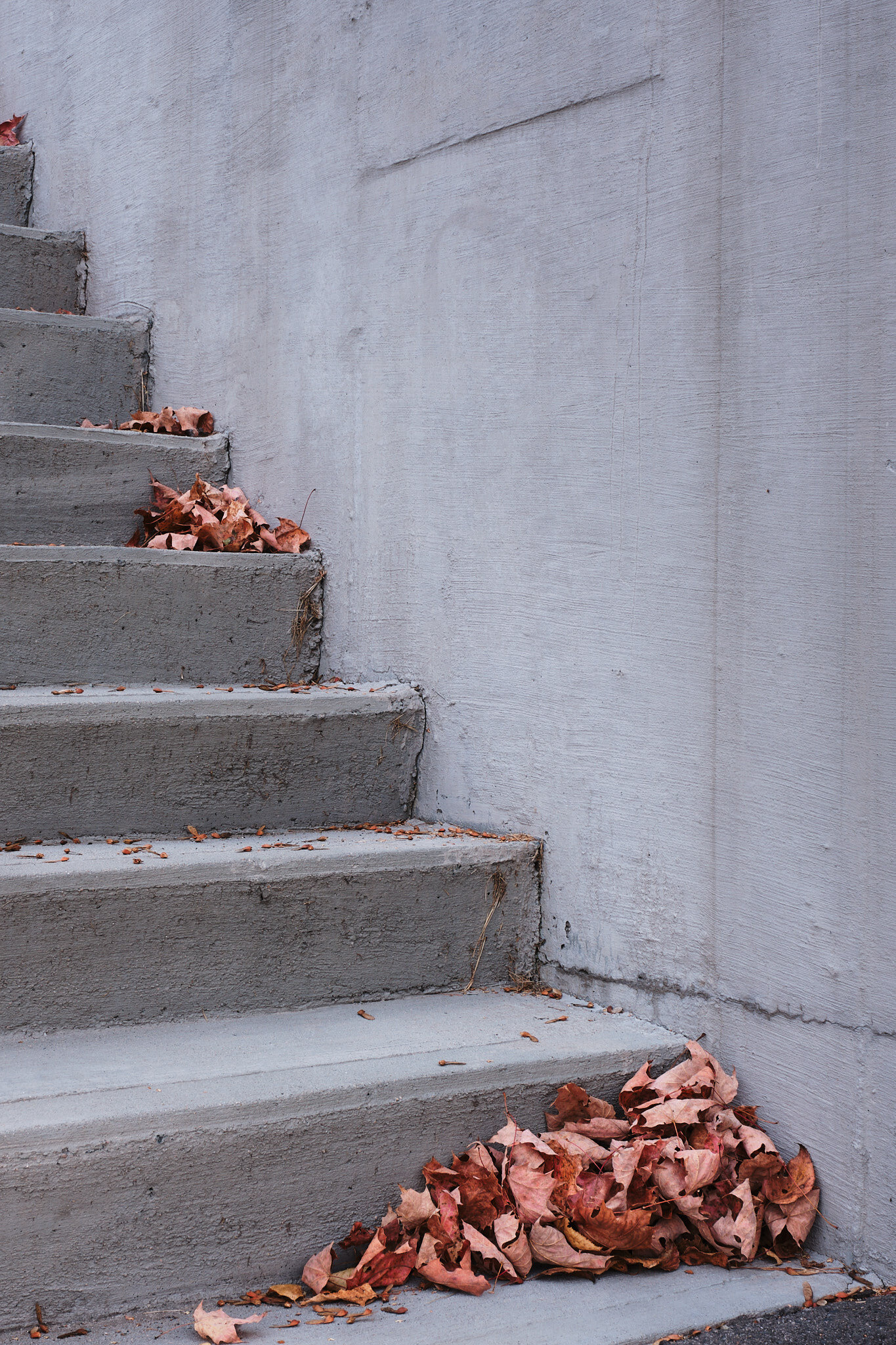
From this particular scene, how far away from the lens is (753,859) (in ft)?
5.38

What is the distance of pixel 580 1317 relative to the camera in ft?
4.34

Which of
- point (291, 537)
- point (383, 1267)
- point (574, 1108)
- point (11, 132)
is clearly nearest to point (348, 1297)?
point (383, 1267)

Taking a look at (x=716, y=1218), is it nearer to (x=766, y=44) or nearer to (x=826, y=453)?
(x=826, y=453)

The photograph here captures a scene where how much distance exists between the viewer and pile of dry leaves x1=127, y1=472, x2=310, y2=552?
8.33 ft

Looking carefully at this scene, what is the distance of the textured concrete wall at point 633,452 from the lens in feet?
4.96

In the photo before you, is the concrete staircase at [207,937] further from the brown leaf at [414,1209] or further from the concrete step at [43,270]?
the concrete step at [43,270]

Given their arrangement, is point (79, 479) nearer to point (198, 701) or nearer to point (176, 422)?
point (176, 422)

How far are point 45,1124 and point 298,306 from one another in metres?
2.03

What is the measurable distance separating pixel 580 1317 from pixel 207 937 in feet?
2.57

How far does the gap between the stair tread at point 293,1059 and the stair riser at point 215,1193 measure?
0.01 m

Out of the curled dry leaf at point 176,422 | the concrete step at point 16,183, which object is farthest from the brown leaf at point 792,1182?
the concrete step at point 16,183

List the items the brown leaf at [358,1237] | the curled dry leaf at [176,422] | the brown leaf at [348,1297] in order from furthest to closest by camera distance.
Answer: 1. the curled dry leaf at [176,422]
2. the brown leaf at [358,1237]
3. the brown leaf at [348,1297]

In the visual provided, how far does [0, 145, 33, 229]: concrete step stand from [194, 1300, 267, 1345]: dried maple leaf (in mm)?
3583

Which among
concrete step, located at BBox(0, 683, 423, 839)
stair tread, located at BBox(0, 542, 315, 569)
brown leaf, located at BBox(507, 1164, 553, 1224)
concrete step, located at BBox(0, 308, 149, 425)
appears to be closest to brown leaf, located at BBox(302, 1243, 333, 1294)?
brown leaf, located at BBox(507, 1164, 553, 1224)
